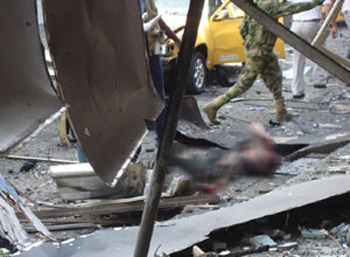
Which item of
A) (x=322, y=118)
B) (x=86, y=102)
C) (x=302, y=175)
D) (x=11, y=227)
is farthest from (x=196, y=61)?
(x=86, y=102)

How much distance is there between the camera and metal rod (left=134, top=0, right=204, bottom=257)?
2.99 metres

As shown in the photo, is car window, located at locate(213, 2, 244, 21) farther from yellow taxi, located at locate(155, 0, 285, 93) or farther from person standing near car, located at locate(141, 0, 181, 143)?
person standing near car, located at locate(141, 0, 181, 143)

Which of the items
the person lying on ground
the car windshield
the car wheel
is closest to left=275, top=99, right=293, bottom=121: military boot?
the car wheel

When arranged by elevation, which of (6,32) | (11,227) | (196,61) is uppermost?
(6,32)

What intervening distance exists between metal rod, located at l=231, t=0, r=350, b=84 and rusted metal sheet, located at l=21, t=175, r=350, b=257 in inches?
76.3

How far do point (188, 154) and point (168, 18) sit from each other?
10173 mm

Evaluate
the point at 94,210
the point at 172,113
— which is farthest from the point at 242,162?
the point at 94,210

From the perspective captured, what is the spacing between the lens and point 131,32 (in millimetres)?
2875

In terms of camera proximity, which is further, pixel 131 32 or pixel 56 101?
pixel 131 32

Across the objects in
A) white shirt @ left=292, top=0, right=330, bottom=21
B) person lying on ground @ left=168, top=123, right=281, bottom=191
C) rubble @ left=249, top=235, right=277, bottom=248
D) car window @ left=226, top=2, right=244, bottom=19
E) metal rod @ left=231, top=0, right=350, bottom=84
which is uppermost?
metal rod @ left=231, top=0, right=350, bottom=84

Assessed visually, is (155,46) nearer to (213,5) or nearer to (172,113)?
(172,113)

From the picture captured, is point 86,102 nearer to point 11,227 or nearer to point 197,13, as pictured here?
point 197,13

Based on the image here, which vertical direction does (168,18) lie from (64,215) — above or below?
below

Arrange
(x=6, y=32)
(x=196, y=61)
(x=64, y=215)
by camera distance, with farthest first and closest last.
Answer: (x=196, y=61) < (x=64, y=215) < (x=6, y=32)
